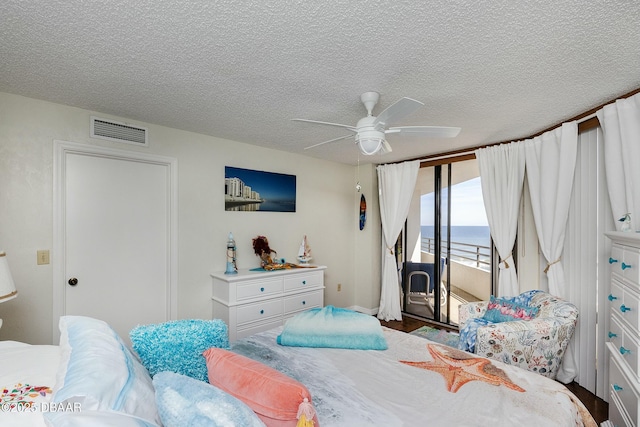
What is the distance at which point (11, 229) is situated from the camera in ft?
7.50

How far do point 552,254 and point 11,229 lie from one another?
447 centimetres

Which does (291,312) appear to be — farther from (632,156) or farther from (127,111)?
(632,156)

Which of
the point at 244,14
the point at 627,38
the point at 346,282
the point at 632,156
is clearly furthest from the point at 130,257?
the point at 632,156

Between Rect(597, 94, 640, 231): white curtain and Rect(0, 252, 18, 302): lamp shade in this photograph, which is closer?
Rect(0, 252, 18, 302): lamp shade

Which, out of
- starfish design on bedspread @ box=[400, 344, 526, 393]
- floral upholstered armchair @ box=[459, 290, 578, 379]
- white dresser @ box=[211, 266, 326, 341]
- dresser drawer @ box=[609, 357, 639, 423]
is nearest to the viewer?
starfish design on bedspread @ box=[400, 344, 526, 393]

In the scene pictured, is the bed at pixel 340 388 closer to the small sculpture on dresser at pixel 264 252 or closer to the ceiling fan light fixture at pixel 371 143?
the ceiling fan light fixture at pixel 371 143

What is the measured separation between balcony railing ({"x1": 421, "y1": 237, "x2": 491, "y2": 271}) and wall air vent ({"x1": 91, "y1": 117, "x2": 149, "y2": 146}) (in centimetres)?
368

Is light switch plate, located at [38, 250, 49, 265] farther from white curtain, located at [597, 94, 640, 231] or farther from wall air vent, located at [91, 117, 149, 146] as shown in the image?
white curtain, located at [597, 94, 640, 231]

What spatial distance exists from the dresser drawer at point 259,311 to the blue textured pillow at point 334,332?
1.22 metres

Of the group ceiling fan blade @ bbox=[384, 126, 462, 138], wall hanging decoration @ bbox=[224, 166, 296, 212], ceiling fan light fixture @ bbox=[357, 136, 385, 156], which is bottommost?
wall hanging decoration @ bbox=[224, 166, 296, 212]

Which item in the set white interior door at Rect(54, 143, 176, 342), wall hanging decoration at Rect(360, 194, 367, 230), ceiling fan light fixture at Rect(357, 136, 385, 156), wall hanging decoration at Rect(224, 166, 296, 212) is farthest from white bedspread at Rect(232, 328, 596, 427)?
wall hanging decoration at Rect(360, 194, 367, 230)

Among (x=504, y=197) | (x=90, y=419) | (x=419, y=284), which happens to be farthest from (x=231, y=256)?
(x=504, y=197)

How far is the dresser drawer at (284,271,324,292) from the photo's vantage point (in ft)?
11.9

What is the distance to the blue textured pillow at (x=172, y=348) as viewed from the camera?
141 cm
